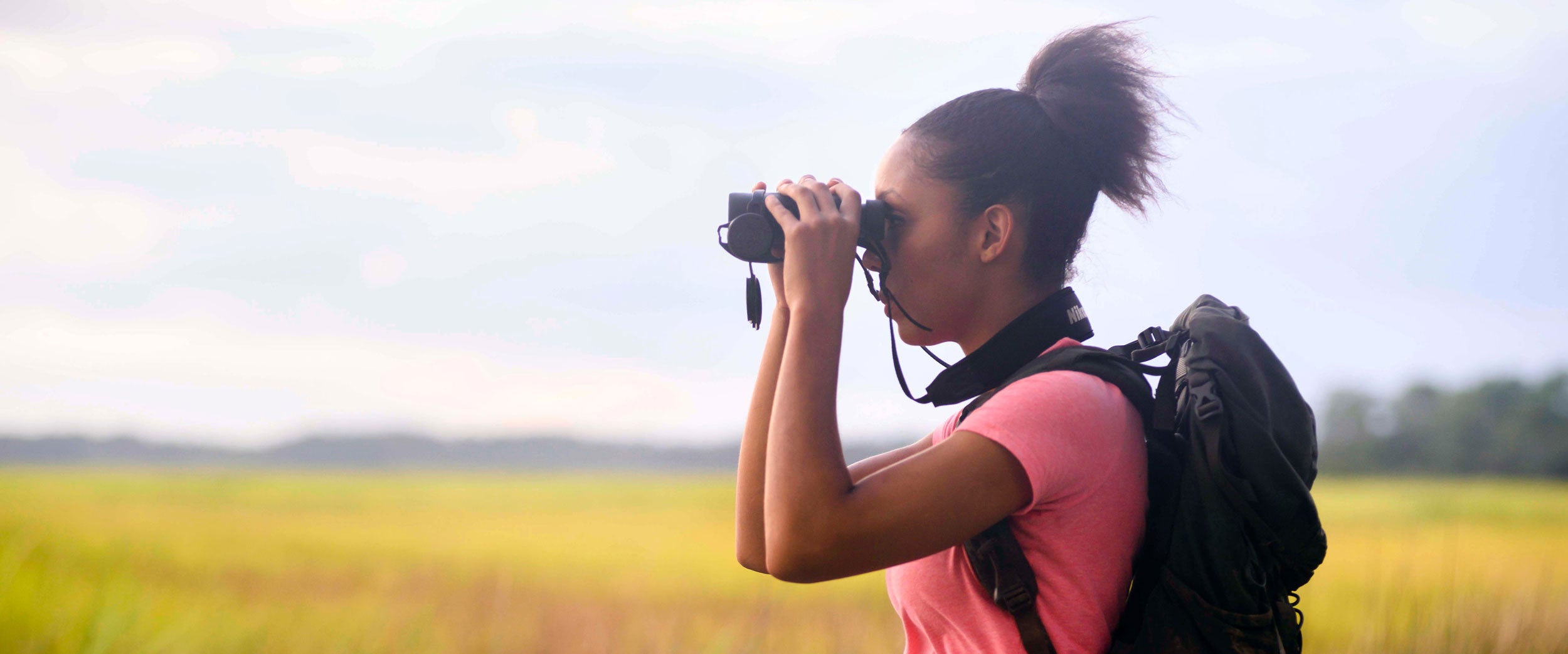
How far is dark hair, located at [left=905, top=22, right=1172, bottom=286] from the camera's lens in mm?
1116

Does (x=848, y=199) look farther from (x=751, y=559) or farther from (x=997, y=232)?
(x=751, y=559)

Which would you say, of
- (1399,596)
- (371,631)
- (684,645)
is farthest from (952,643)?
(1399,596)

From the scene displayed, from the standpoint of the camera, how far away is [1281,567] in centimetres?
97

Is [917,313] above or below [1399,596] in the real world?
above

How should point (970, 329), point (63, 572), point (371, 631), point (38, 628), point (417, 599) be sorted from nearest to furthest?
point (970, 329)
point (38, 628)
point (63, 572)
point (371, 631)
point (417, 599)

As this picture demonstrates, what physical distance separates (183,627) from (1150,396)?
279 centimetres

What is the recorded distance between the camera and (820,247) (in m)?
1.02

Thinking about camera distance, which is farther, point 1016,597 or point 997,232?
point 997,232

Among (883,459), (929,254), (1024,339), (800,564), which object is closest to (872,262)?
(929,254)

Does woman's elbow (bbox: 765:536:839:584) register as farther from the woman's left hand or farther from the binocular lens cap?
the binocular lens cap

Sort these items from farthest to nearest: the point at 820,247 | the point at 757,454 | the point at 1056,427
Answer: the point at 757,454
the point at 820,247
the point at 1056,427

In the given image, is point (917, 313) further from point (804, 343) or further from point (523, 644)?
point (523, 644)

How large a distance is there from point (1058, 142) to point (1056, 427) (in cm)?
42

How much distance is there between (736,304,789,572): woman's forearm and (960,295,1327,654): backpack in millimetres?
286
